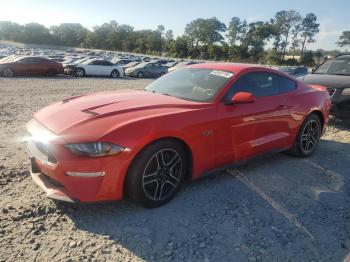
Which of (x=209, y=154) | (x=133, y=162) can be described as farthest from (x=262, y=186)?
(x=133, y=162)

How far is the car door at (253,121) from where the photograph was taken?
13.9 ft

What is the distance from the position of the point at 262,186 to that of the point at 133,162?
6.37 feet

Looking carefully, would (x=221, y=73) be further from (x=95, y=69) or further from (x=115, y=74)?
(x=115, y=74)

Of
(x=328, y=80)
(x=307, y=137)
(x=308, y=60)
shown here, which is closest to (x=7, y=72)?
(x=328, y=80)

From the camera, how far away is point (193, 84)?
464 centimetres

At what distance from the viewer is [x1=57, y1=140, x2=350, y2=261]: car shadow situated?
3124 millimetres

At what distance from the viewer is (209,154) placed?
13.4 ft

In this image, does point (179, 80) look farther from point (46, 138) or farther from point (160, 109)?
point (46, 138)

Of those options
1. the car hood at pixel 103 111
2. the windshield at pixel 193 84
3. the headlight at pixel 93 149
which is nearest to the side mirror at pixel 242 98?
the windshield at pixel 193 84

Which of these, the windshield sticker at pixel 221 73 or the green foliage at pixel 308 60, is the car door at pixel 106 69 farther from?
the green foliage at pixel 308 60

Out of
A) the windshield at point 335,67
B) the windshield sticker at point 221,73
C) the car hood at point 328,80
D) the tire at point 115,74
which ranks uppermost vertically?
the windshield sticker at point 221,73

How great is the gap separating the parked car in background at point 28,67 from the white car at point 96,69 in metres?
1.39

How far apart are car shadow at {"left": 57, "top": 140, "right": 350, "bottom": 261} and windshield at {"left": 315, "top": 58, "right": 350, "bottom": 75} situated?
4.98 m

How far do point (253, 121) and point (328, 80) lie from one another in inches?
183
